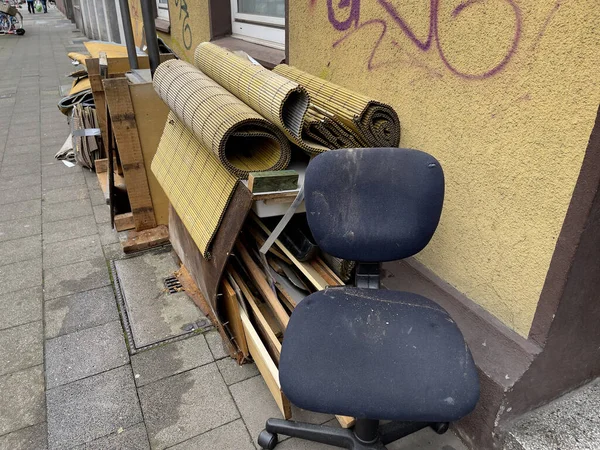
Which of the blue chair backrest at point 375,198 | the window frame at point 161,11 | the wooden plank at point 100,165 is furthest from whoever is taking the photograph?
the window frame at point 161,11

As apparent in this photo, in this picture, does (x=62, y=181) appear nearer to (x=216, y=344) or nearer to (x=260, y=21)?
(x=260, y=21)

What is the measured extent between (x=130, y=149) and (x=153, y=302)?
4.14ft

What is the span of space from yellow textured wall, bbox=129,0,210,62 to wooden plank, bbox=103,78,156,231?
6.10 feet

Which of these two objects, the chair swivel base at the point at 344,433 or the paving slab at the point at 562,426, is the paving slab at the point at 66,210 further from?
the paving slab at the point at 562,426

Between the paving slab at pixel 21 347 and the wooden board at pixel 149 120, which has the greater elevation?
the wooden board at pixel 149 120

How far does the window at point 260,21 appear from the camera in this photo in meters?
3.81

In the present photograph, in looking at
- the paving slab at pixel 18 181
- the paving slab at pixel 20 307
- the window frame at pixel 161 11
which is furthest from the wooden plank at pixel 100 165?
the window frame at pixel 161 11

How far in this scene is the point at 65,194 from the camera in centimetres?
444

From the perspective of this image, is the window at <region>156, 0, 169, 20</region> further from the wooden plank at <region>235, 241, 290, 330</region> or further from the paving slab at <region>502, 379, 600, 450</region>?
the paving slab at <region>502, 379, 600, 450</region>

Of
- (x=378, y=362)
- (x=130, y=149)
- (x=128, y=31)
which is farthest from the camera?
(x=128, y=31)

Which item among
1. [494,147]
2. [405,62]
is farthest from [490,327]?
[405,62]

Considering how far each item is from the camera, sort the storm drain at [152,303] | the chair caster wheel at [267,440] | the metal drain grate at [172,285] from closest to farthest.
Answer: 1. the chair caster wheel at [267,440]
2. the storm drain at [152,303]
3. the metal drain grate at [172,285]

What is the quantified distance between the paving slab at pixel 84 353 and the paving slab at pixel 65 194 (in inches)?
86.5

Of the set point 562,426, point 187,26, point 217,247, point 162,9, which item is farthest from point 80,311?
point 162,9
